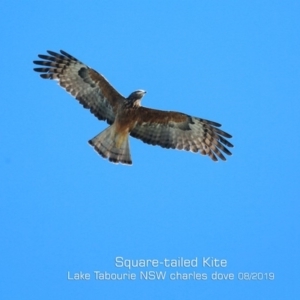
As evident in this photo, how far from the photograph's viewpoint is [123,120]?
1023cm

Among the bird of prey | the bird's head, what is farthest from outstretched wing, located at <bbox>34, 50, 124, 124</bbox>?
the bird's head

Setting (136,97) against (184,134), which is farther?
(184,134)

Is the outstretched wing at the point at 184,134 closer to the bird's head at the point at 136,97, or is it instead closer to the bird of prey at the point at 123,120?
the bird of prey at the point at 123,120

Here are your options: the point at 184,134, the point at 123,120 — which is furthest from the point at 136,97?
the point at 184,134

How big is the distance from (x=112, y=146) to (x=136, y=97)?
2.82 feet

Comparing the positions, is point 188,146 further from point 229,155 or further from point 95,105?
point 95,105

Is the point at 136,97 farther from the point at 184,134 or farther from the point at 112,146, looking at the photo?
the point at 184,134

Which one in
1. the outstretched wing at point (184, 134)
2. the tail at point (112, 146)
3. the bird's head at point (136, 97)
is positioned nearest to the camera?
the bird's head at point (136, 97)

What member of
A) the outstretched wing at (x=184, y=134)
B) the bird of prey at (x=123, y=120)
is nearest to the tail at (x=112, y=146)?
the bird of prey at (x=123, y=120)

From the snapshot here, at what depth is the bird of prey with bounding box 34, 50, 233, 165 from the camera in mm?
10250

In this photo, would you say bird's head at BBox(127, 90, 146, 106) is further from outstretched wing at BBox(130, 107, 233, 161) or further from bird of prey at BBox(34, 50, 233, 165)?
outstretched wing at BBox(130, 107, 233, 161)

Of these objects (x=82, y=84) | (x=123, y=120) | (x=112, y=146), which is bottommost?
(x=112, y=146)

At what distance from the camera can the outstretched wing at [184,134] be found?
10.5 metres

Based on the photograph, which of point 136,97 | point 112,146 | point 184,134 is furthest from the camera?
point 184,134
